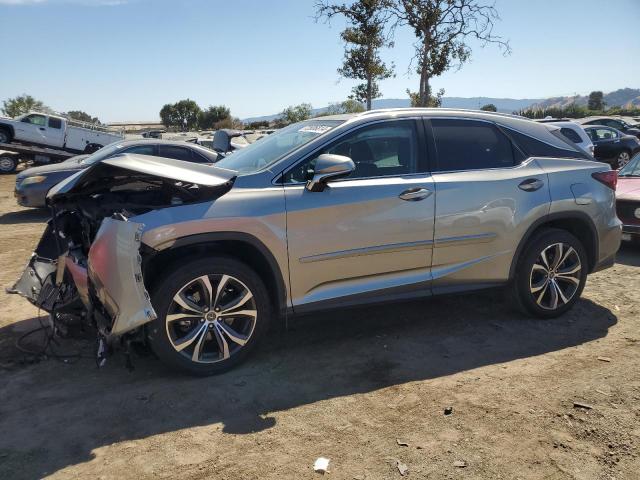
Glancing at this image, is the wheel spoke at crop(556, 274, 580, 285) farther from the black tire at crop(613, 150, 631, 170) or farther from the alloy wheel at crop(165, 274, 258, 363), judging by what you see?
the black tire at crop(613, 150, 631, 170)

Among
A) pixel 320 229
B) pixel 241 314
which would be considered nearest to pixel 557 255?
pixel 320 229

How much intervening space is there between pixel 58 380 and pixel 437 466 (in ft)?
8.65

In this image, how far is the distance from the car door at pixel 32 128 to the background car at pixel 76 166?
10.5m

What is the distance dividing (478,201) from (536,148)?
93cm

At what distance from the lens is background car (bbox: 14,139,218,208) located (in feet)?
33.0

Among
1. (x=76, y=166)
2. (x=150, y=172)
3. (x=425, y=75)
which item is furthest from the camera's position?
(x=425, y=75)

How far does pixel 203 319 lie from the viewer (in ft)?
12.2

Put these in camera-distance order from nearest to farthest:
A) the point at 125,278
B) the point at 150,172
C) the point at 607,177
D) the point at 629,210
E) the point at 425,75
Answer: the point at 125,278, the point at 150,172, the point at 607,177, the point at 629,210, the point at 425,75

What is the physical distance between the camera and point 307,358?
413cm

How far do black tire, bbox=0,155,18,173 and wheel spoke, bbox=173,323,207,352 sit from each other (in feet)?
62.3

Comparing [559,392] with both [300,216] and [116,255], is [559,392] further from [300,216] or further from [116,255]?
[116,255]

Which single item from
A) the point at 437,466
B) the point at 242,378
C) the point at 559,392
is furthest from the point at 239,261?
the point at 559,392

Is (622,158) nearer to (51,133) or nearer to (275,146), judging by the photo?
(275,146)

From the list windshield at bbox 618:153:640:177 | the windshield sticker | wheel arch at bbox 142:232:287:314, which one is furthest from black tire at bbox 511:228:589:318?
windshield at bbox 618:153:640:177
